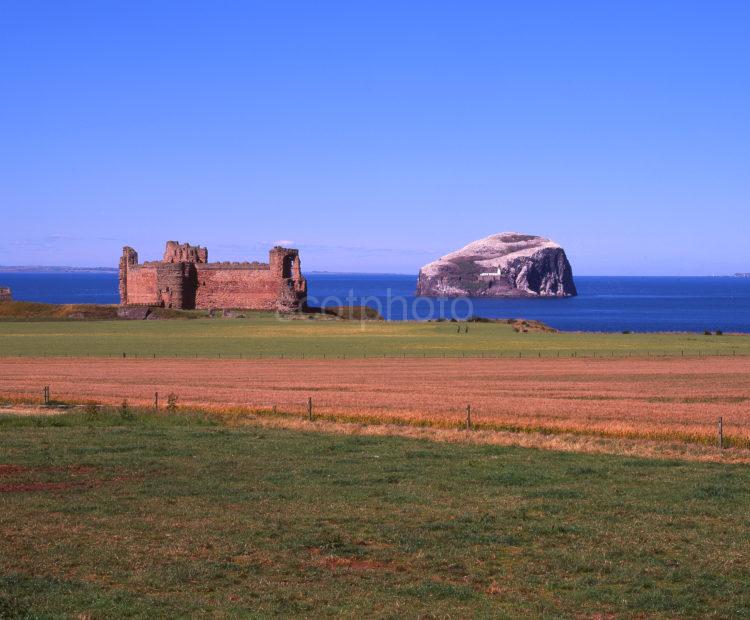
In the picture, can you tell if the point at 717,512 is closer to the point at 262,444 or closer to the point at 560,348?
the point at 262,444

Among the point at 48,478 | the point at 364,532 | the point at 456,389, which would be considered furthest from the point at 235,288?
the point at 364,532

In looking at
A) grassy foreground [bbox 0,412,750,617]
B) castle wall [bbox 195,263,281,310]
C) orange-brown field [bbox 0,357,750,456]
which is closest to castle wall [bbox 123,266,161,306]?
castle wall [bbox 195,263,281,310]

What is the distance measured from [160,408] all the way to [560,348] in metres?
39.8

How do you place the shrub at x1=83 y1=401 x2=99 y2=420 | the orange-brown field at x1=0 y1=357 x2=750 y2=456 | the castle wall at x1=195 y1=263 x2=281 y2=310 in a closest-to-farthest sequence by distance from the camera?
the shrub at x1=83 y1=401 x2=99 y2=420 < the orange-brown field at x1=0 y1=357 x2=750 y2=456 < the castle wall at x1=195 y1=263 x2=281 y2=310

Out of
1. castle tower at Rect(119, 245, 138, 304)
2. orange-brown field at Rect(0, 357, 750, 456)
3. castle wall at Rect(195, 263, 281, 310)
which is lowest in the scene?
orange-brown field at Rect(0, 357, 750, 456)

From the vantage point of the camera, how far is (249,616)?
10.3 m

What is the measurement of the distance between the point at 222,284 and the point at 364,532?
3384 inches

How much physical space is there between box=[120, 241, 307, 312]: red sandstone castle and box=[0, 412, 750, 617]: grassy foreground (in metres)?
74.4

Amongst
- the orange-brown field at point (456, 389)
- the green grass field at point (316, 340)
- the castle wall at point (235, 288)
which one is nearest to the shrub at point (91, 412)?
the orange-brown field at point (456, 389)

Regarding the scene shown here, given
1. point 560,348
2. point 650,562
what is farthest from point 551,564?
point 560,348

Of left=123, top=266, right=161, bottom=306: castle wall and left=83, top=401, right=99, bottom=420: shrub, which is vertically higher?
left=123, top=266, right=161, bottom=306: castle wall

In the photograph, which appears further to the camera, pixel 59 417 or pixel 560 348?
pixel 560 348

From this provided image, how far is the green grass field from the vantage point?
6009 cm

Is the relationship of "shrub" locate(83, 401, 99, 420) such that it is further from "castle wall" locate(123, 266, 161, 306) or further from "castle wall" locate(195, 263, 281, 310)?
"castle wall" locate(123, 266, 161, 306)
